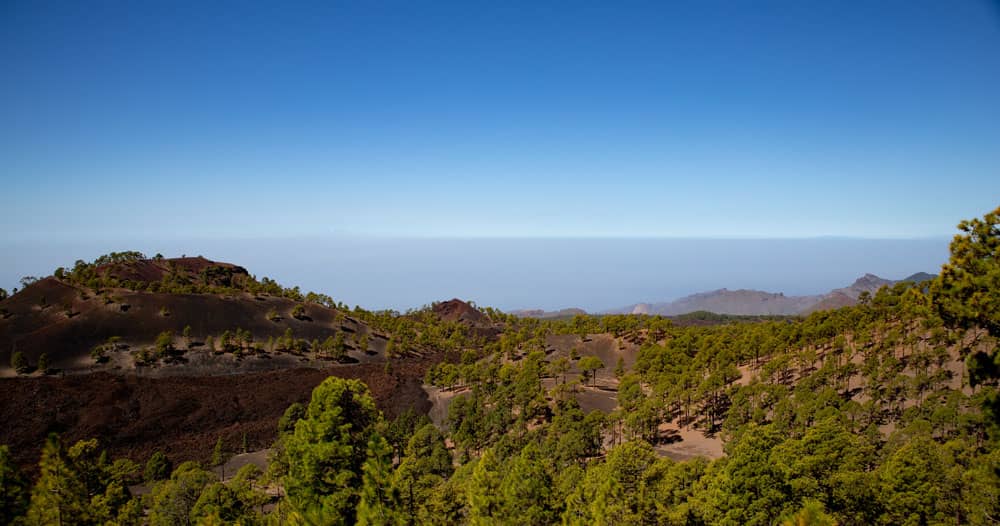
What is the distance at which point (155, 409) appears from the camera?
243ft

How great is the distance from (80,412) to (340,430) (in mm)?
79289

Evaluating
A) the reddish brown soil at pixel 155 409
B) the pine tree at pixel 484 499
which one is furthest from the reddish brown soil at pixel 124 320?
the pine tree at pixel 484 499

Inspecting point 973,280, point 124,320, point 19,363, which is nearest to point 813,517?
point 973,280

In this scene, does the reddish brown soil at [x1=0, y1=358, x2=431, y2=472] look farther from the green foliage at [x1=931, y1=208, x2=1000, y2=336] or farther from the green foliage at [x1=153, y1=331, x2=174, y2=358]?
the green foliage at [x1=931, y1=208, x2=1000, y2=336]

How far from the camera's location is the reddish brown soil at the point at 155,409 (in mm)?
65125

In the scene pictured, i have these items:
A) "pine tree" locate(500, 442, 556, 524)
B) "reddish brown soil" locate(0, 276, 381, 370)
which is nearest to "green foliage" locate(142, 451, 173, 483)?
"pine tree" locate(500, 442, 556, 524)

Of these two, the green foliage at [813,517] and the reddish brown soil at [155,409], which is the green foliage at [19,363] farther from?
the green foliage at [813,517]

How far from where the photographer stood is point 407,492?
21.8 metres

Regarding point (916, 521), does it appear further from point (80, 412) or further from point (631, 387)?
point (80, 412)

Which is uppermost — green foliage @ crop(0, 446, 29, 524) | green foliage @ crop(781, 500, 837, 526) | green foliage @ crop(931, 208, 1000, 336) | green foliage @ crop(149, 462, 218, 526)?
green foliage @ crop(931, 208, 1000, 336)

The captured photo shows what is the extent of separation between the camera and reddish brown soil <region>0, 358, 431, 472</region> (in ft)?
214

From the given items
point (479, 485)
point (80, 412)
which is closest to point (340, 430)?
point (479, 485)

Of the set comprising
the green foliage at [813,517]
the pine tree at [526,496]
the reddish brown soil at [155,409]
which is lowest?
the reddish brown soil at [155,409]

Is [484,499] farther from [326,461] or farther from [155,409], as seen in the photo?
[155,409]
